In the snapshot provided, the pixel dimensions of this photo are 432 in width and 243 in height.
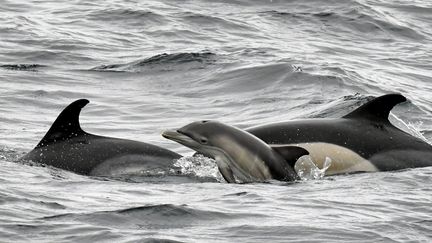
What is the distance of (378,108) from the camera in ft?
41.2

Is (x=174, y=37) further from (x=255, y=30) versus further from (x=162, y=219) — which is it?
(x=162, y=219)

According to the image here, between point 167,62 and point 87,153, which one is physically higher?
point 87,153

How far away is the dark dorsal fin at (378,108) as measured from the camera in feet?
40.5

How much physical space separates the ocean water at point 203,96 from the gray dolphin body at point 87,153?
0.21 meters

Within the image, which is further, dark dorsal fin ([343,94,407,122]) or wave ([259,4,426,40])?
wave ([259,4,426,40])

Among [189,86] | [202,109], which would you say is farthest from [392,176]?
[189,86]

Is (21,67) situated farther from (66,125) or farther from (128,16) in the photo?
(66,125)

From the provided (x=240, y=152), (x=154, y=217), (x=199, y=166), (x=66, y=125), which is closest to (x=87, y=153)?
(x=66, y=125)

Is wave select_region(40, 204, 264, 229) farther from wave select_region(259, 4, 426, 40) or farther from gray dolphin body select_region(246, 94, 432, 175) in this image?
wave select_region(259, 4, 426, 40)

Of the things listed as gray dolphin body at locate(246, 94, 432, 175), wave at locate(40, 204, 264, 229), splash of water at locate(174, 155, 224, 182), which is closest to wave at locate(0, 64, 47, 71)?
gray dolphin body at locate(246, 94, 432, 175)

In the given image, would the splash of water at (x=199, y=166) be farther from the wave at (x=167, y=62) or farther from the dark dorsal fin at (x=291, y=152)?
the wave at (x=167, y=62)

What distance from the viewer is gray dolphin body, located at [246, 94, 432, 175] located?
1247cm

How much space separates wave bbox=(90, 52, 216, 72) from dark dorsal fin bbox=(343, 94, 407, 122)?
340 inches

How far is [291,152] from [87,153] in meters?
2.06
